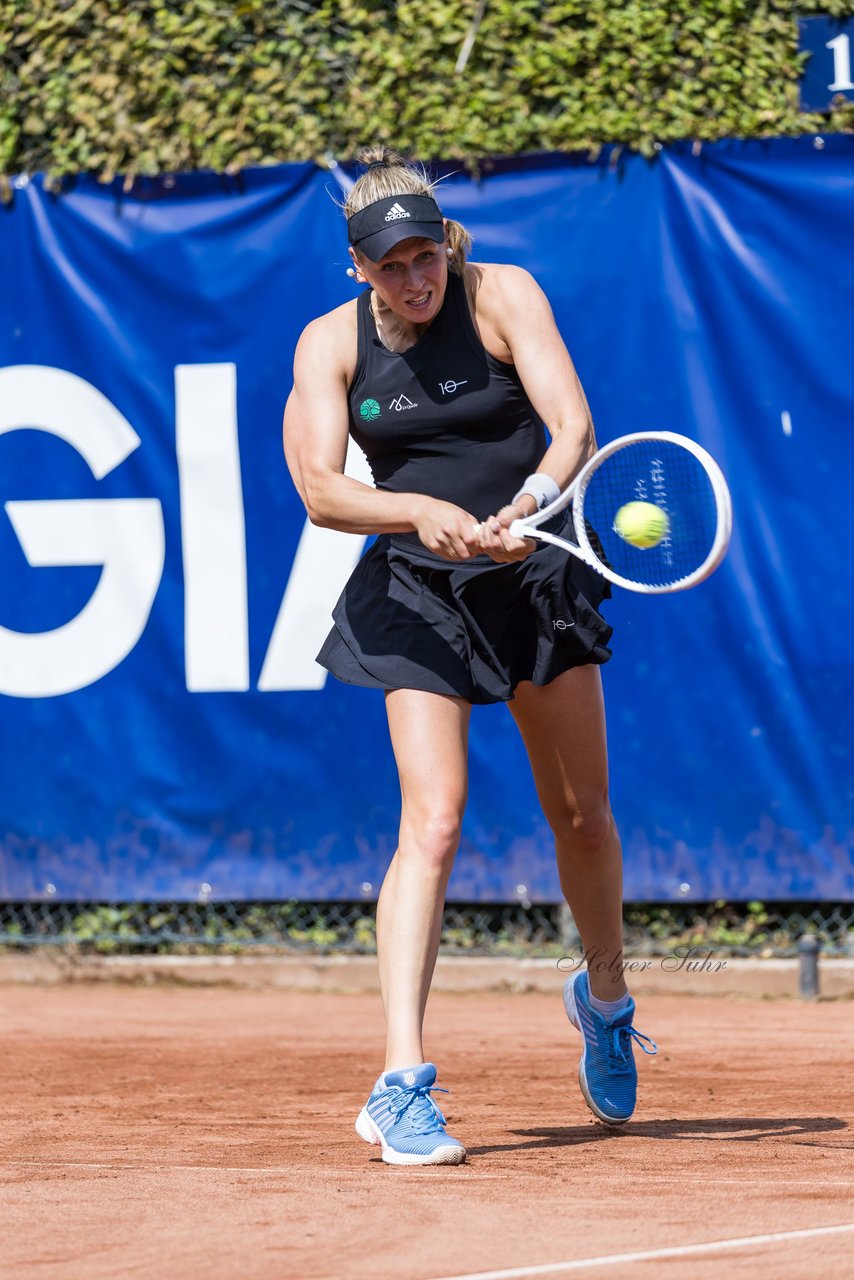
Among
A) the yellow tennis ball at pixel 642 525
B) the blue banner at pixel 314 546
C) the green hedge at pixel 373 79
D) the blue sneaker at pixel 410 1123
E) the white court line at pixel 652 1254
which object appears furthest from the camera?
the green hedge at pixel 373 79

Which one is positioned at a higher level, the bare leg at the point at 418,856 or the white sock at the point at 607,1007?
the bare leg at the point at 418,856

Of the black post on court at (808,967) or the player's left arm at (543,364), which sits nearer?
the player's left arm at (543,364)

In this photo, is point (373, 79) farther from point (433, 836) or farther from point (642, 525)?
point (433, 836)

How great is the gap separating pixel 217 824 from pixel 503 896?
93cm

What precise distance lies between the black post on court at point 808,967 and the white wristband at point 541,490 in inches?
104

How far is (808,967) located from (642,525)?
2.58m

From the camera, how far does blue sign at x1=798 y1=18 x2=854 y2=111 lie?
A: 5.36 meters

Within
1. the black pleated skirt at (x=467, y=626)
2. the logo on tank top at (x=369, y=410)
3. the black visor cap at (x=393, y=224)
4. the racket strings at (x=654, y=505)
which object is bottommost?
the black pleated skirt at (x=467, y=626)

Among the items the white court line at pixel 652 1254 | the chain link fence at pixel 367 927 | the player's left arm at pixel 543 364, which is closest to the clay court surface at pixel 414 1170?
the white court line at pixel 652 1254

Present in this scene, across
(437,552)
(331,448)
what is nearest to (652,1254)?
(437,552)

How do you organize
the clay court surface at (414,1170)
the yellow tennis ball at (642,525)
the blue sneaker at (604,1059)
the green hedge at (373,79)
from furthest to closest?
the green hedge at (373,79) < the blue sneaker at (604,1059) < the yellow tennis ball at (642,525) < the clay court surface at (414,1170)

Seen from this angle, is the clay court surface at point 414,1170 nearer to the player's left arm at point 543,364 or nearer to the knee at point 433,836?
the knee at point 433,836

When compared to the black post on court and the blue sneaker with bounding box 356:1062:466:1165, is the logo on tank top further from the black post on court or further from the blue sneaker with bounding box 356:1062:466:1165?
the black post on court

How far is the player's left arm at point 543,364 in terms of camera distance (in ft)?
10.4
